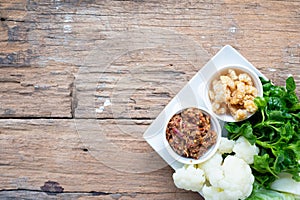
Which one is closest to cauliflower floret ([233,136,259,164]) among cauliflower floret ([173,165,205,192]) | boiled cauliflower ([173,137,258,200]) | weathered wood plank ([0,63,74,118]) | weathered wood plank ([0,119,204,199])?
boiled cauliflower ([173,137,258,200])

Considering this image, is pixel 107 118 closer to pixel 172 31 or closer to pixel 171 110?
pixel 171 110

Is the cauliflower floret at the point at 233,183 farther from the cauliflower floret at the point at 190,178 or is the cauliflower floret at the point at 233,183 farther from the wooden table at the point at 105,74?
the wooden table at the point at 105,74

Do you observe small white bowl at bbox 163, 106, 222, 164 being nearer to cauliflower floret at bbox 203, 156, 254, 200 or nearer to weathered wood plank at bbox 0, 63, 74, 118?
cauliflower floret at bbox 203, 156, 254, 200

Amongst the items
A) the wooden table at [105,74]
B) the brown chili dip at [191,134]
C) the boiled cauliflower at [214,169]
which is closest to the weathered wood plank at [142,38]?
the wooden table at [105,74]

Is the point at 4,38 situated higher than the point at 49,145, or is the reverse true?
the point at 4,38

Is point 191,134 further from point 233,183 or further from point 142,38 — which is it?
point 142,38

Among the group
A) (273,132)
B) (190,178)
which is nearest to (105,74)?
(190,178)

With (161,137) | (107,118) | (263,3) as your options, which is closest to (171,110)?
(161,137)

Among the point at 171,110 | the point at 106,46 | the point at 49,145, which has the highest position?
the point at 106,46

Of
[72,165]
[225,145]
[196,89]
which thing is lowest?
[72,165]
